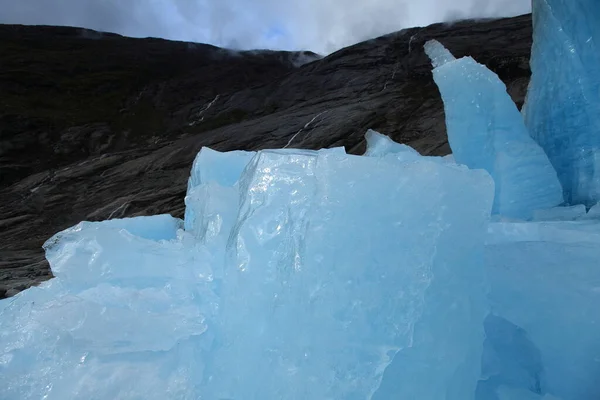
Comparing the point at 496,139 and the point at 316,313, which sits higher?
the point at 496,139

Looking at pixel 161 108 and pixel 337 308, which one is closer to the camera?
pixel 337 308

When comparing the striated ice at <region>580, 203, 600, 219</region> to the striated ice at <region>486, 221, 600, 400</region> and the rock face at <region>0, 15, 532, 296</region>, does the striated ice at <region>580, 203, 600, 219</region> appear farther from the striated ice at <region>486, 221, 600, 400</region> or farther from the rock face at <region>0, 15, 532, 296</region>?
→ the rock face at <region>0, 15, 532, 296</region>

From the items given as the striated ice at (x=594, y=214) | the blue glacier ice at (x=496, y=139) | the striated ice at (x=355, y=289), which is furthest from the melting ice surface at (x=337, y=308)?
the blue glacier ice at (x=496, y=139)

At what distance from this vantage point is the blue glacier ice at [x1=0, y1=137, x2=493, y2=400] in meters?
1.56

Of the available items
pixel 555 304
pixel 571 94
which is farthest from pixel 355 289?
pixel 571 94

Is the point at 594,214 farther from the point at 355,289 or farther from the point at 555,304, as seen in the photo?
the point at 355,289

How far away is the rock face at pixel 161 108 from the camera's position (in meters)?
16.8

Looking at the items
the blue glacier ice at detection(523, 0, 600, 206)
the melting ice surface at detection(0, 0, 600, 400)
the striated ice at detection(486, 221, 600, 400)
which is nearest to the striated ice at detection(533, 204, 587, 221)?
the blue glacier ice at detection(523, 0, 600, 206)

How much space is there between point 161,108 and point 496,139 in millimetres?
30145

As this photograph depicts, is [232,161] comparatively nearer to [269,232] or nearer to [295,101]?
[269,232]

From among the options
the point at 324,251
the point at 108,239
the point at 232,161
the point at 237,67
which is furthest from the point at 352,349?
the point at 237,67

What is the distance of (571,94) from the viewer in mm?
4094

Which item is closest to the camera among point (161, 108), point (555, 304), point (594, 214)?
point (555, 304)

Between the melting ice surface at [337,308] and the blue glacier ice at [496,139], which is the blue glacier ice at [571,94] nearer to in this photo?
the blue glacier ice at [496,139]
